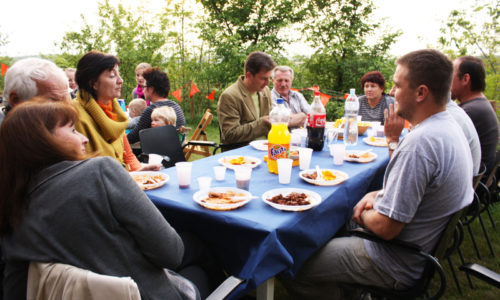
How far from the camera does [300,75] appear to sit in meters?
10.6

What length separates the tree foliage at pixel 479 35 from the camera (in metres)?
4.81

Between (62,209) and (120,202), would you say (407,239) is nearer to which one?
(120,202)

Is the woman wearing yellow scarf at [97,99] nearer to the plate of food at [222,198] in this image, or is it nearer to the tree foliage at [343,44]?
the plate of food at [222,198]

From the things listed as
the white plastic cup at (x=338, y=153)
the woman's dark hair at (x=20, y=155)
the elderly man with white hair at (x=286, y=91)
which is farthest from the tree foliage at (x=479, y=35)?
the woman's dark hair at (x=20, y=155)

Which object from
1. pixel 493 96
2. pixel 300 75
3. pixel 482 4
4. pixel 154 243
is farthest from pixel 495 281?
pixel 300 75

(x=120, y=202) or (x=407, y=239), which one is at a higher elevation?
(x=120, y=202)

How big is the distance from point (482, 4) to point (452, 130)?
4947 mm

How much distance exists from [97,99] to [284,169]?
163cm

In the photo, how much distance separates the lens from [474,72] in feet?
10.2

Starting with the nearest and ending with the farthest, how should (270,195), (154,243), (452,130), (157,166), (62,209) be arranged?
(62,209), (154,243), (452,130), (270,195), (157,166)

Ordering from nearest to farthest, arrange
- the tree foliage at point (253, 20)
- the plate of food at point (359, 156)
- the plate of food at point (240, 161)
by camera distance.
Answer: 1. the plate of food at point (240, 161)
2. the plate of food at point (359, 156)
3. the tree foliage at point (253, 20)

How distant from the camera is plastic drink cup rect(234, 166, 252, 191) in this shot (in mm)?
1833

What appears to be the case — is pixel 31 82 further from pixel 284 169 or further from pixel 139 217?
pixel 284 169

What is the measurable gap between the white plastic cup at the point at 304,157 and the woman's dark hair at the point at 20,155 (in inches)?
62.1
